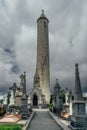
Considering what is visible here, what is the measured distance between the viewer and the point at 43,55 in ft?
238

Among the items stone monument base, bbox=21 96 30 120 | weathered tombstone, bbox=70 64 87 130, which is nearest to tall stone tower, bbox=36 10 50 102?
stone monument base, bbox=21 96 30 120

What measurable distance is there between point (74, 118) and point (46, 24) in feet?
208

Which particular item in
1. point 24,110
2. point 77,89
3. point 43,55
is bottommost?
point 24,110

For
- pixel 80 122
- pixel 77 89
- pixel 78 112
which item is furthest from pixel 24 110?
pixel 80 122

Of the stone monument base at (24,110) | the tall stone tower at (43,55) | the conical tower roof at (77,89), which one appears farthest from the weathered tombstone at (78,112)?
the tall stone tower at (43,55)

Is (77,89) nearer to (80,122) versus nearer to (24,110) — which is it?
(80,122)

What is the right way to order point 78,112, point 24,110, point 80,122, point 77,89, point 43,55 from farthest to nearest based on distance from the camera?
point 43,55, point 24,110, point 77,89, point 78,112, point 80,122

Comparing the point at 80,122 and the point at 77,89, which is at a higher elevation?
the point at 77,89

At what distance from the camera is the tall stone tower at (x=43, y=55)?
2783 inches

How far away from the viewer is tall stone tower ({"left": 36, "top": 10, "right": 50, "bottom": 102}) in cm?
7069

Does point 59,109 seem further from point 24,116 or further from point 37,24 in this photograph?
point 37,24

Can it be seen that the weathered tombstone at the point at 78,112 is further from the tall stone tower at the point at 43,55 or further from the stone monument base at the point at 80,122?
the tall stone tower at the point at 43,55

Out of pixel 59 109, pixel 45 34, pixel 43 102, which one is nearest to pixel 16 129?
pixel 59 109

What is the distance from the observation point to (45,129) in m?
16.8
